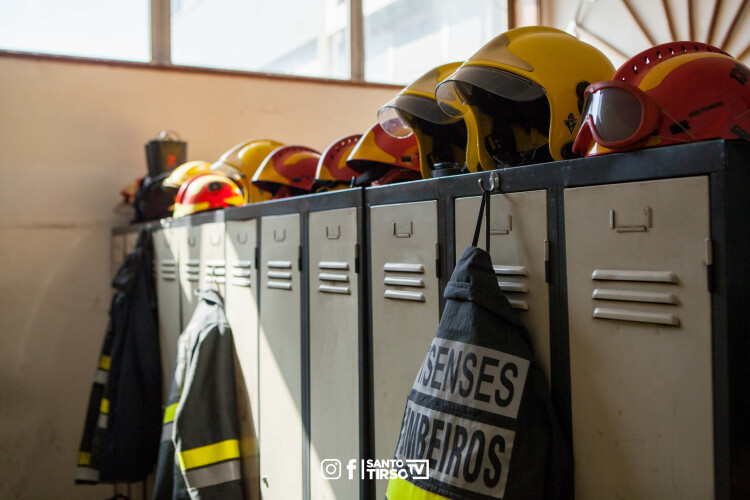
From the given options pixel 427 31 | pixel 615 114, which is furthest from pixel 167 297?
pixel 427 31

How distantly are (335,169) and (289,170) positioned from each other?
0.45 metres

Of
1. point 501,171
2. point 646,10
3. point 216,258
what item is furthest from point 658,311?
point 646,10

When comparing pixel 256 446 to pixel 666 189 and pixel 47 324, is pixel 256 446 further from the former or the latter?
pixel 47 324

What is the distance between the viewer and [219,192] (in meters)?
A: 2.90

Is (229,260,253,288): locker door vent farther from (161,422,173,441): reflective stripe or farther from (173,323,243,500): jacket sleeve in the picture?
(161,422,173,441): reflective stripe

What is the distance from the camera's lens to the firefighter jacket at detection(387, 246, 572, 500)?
1.07 meters

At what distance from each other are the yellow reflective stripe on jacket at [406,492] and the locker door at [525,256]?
11.4 inches

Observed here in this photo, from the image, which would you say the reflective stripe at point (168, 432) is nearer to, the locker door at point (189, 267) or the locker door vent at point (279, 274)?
the locker door at point (189, 267)

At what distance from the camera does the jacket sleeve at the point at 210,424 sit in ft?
7.03

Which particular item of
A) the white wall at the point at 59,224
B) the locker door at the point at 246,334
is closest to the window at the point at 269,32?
the white wall at the point at 59,224

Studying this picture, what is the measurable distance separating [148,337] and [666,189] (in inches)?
106

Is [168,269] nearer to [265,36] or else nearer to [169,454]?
[169,454]

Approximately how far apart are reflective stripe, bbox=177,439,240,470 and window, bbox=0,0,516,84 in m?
2.62

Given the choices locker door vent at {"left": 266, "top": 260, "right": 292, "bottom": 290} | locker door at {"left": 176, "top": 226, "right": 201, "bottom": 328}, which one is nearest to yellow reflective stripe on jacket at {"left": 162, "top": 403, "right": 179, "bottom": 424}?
locker door at {"left": 176, "top": 226, "right": 201, "bottom": 328}
